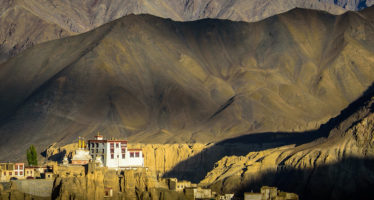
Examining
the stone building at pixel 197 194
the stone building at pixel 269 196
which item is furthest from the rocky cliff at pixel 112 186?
the stone building at pixel 269 196

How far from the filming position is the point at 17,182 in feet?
359

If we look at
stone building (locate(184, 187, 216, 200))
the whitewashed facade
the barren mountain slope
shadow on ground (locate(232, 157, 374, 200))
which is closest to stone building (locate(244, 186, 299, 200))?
stone building (locate(184, 187, 216, 200))

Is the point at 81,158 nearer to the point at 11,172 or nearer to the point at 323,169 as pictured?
the point at 11,172

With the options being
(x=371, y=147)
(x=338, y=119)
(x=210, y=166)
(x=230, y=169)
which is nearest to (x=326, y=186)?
(x=371, y=147)

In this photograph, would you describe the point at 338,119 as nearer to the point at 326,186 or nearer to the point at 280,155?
the point at 280,155

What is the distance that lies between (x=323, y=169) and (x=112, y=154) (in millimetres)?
40240

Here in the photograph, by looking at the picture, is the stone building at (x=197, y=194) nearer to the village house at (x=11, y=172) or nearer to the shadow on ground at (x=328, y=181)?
the shadow on ground at (x=328, y=181)

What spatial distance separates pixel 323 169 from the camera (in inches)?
6132

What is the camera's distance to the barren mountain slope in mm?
151250

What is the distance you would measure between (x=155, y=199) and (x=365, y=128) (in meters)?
58.5

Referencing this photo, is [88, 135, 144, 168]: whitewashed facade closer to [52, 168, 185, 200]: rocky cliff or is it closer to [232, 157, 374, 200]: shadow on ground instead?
[52, 168, 185, 200]: rocky cliff

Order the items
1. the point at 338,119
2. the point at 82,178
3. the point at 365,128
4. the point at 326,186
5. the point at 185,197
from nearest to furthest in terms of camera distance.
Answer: the point at 82,178
the point at 185,197
the point at 326,186
the point at 365,128
the point at 338,119

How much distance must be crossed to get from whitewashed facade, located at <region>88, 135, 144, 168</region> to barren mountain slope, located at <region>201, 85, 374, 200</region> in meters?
25.8

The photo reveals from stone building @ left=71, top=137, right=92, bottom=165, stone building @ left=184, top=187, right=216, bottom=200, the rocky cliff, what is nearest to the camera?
the rocky cliff
